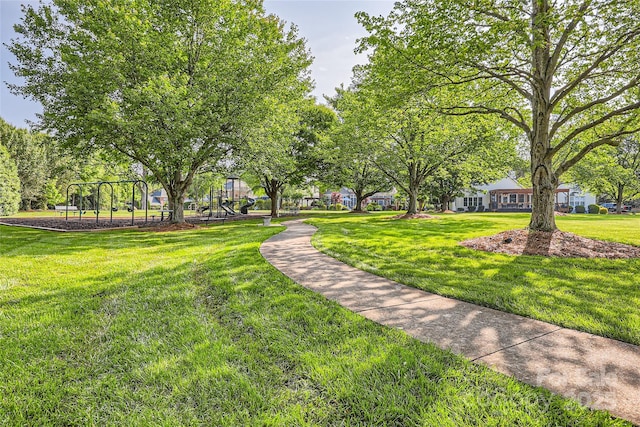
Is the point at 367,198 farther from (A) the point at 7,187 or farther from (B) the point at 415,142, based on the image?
(A) the point at 7,187

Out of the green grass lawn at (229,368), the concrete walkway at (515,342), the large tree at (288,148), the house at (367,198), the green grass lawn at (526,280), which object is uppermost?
the large tree at (288,148)

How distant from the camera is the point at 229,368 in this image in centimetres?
248

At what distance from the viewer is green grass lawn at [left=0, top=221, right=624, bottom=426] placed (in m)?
1.99

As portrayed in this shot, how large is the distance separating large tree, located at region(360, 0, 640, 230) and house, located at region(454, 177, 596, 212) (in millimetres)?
34380

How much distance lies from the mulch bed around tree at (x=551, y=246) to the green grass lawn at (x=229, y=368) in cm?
631

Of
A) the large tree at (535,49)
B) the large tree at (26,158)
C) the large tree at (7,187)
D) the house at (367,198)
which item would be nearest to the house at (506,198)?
the house at (367,198)

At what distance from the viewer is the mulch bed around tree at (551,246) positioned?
7.43 meters

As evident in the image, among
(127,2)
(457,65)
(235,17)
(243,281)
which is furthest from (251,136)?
(243,281)

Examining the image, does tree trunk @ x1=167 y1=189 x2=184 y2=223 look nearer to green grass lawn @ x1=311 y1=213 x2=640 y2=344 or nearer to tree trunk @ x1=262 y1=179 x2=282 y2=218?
green grass lawn @ x1=311 y1=213 x2=640 y2=344

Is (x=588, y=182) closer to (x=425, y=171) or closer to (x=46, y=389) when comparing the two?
(x=425, y=171)

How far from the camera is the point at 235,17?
13008mm

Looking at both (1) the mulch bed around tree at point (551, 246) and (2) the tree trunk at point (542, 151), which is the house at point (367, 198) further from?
(1) the mulch bed around tree at point (551, 246)

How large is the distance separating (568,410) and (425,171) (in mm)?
20580

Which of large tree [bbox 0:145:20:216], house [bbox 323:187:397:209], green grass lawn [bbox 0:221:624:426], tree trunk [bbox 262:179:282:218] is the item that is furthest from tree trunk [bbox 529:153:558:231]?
house [bbox 323:187:397:209]
